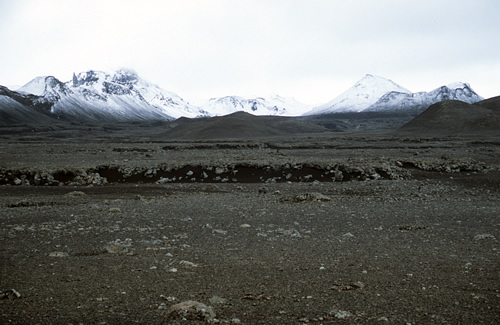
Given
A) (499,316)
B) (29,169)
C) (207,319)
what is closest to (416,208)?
(499,316)

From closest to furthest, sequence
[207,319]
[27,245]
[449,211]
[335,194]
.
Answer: [207,319] < [27,245] < [449,211] < [335,194]

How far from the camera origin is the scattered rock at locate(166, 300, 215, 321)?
5.94 meters

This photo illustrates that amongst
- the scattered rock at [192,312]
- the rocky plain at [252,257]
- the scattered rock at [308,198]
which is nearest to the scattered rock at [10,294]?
the rocky plain at [252,257]

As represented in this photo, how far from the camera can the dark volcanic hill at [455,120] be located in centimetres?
9362

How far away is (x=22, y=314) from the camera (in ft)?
19.8

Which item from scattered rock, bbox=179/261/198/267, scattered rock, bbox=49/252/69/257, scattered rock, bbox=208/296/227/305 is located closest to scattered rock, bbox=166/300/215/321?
scattered rock, bbox=208/296/227/305

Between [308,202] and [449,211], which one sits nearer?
[449,211]

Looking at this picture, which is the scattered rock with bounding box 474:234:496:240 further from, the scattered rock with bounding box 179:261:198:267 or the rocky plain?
the scattered rock with bounding box 179:261:198:267

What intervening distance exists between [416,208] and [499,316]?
9.21 metres

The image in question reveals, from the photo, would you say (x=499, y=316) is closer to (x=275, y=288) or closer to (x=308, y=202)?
(x=275, y=288)

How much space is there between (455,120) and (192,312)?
356 ft

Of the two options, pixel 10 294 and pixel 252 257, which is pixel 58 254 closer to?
pixel 10 294

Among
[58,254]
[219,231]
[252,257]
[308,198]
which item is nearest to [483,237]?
[252,257]

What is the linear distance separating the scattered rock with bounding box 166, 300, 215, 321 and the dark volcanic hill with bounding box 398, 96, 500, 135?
95.3 m
